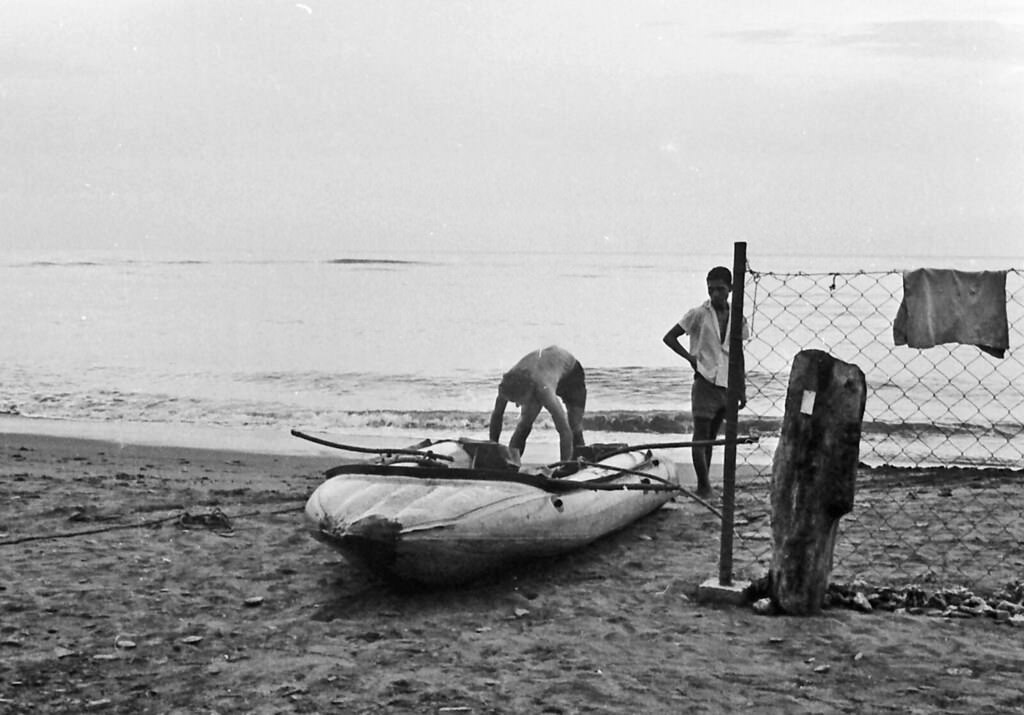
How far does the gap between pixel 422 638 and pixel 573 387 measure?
4425 mm

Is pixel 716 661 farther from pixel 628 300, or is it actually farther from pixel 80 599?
pixel 628 300

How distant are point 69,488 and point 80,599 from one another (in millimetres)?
3430

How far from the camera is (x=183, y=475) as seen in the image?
10547 millimetres

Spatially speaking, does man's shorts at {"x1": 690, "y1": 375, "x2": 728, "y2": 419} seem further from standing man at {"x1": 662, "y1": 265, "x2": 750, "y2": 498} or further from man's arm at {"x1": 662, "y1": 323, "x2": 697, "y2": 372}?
man's arm at {"x1": 662, "y1": 323, "x2": 697, "y2": 372}

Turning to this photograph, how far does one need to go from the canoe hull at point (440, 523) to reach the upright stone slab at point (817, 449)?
1646mm

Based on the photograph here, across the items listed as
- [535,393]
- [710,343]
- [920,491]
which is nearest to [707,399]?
[710,343]

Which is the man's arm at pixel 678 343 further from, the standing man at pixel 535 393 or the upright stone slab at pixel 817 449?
the upright stone slab at pixel 817 449

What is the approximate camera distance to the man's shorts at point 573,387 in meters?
9.45

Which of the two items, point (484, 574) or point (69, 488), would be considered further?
point (69, 488)

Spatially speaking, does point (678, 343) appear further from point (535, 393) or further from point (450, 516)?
point (450, 516)

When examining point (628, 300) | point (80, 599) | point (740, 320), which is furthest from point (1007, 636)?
point (628, 300)

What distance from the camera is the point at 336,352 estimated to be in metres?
27.1

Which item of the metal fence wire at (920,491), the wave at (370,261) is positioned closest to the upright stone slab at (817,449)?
the metal fence wire at (920,491)

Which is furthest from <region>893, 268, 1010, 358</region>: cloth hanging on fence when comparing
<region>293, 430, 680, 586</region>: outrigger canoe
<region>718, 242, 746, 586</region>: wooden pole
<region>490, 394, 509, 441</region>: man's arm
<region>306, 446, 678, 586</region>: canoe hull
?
<region>490, 394, 509, 441</region>: man's arm
